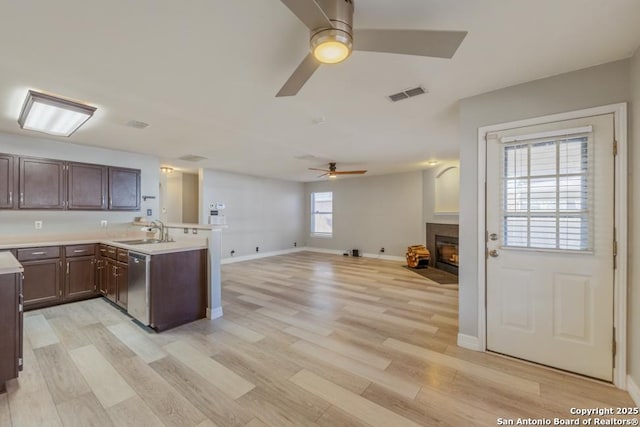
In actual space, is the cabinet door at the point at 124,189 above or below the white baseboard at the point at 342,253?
above

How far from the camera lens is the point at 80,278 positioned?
404cm

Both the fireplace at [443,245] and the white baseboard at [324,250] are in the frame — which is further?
the white baseboard at [324,250]

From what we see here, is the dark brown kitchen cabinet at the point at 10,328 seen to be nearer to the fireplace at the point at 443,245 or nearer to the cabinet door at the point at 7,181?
the cabinet door at the point at 7,181

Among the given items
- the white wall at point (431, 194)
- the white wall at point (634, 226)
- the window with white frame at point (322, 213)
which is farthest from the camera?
the window with white frame at point (322, 213)

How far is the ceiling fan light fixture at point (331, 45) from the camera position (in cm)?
138

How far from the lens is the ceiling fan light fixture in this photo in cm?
138

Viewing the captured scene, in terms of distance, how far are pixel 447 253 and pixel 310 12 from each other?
6336 mm

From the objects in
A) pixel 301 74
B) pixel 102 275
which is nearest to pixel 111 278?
pixel 102 275

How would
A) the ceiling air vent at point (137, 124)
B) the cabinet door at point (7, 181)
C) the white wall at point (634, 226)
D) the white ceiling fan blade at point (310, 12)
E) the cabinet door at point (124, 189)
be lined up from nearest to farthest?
1. the white ceiling fan blade at point (310, 12)
2. the white wall at point (634, 226)
3. the ceiling air vent at point (137, 124)
4. the cabinet door at point (7, 181)
5. the cabinet door at point (124, 189)

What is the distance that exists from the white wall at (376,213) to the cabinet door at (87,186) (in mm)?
6124

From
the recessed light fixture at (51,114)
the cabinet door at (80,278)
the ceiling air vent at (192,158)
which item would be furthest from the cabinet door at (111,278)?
the ceiling air vent at (192,158)

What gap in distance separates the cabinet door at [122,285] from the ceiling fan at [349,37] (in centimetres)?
365

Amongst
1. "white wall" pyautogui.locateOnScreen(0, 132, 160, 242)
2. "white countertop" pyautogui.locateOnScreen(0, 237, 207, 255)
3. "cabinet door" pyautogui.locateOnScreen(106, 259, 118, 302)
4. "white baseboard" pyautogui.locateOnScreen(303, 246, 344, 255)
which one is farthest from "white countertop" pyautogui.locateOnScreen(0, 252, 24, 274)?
"white baseboard" pyautogui.locateOnScreen(303, 246, 344, 255)

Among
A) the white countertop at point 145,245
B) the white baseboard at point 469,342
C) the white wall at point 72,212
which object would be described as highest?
the white wall at point 72,212
